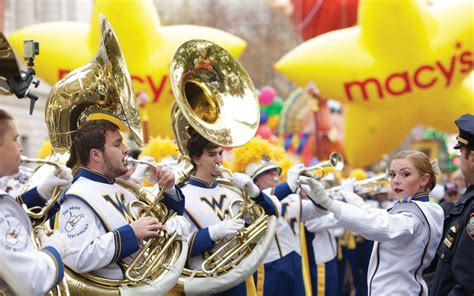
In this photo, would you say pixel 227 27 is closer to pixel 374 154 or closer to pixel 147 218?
pixel 374 154

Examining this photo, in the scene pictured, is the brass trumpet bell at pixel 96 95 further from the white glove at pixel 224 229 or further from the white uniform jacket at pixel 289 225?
the white uniform jacket at pixel 289 225

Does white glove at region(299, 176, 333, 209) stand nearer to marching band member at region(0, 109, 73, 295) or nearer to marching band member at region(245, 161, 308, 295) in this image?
marching band member at region(0, 109, 73, 295)

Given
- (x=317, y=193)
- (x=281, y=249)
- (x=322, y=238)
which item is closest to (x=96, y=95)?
(x=317, y=193)

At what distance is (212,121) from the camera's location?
6824mm

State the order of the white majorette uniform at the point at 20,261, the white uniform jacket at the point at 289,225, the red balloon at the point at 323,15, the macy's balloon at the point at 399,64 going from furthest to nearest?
1. the red balloon at the point at 323,15
2. the macy's balloon at the point at 399,64
3. the white uniform jacket at the point at 289,225
4. the white majorette uniform at the point at 20,261

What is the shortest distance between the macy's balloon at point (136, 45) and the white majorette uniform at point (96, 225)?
5.74 meters

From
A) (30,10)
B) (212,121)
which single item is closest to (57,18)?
(30,10)

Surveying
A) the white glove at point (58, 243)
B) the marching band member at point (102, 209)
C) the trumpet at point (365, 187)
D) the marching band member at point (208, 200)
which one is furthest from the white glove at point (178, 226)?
the trumpet at point (365, 187)

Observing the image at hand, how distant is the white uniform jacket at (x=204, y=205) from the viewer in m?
6.46

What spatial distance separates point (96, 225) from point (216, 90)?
1.88m

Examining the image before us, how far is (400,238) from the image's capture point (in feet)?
19.9

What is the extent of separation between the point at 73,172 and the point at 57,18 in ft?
104

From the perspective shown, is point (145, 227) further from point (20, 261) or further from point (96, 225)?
point (20, 261)

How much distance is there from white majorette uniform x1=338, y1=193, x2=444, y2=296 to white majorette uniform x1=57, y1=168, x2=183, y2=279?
1369mm
